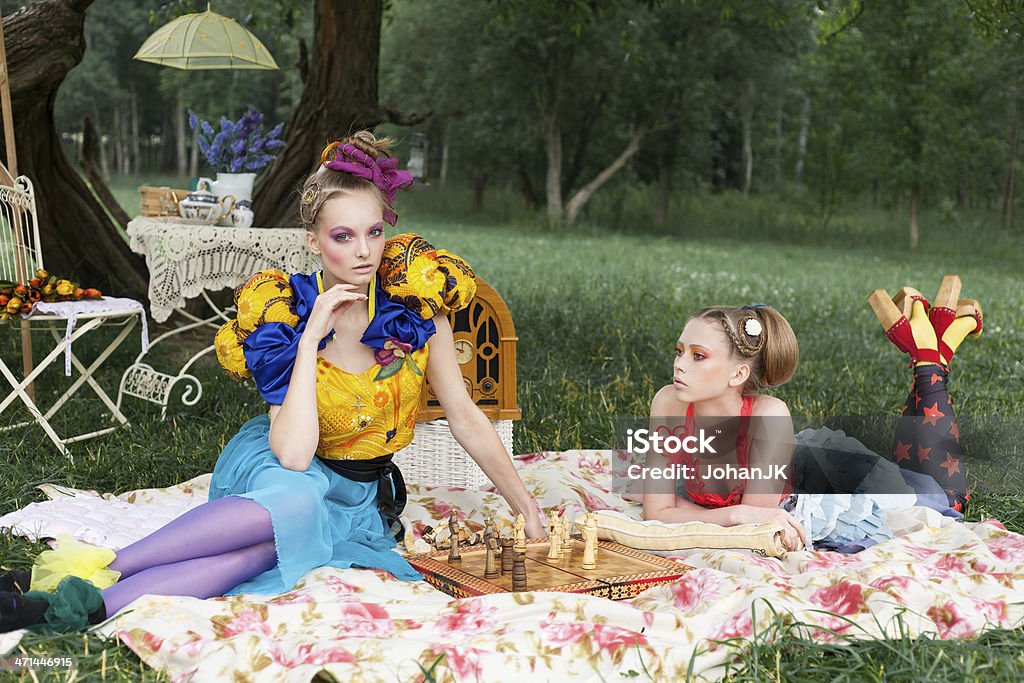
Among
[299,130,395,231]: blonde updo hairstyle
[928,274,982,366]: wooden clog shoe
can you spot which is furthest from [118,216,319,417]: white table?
[928,274,982,366]: wooden clog shoe

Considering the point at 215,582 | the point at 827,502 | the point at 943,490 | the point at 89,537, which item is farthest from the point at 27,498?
the point at 943,490

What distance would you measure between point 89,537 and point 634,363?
418 centimetres

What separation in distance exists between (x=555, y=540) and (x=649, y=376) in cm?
348

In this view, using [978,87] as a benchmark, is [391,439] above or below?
below

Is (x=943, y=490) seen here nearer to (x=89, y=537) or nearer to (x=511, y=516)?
(x=511, y=516)

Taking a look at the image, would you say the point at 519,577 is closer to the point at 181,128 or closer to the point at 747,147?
the point at 747,147

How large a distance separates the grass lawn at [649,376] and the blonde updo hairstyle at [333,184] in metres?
1.45

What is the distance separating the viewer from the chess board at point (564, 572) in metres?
3.23

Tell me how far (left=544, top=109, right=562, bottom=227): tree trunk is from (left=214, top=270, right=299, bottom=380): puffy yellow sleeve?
65.5 feet

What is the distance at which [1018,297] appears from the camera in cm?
1170

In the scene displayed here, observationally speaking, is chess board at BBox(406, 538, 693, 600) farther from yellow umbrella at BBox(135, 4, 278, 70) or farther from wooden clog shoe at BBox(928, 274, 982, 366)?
yellow umbrella at BBox(135, 4, 278, 70)

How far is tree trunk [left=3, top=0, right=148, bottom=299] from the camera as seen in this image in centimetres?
647

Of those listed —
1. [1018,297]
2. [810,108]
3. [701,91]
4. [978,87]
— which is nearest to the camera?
→ [1018,297]

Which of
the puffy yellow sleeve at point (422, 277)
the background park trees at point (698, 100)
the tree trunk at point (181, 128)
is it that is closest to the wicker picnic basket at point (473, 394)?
the puffy yellow sleeve at point (422, 277)
